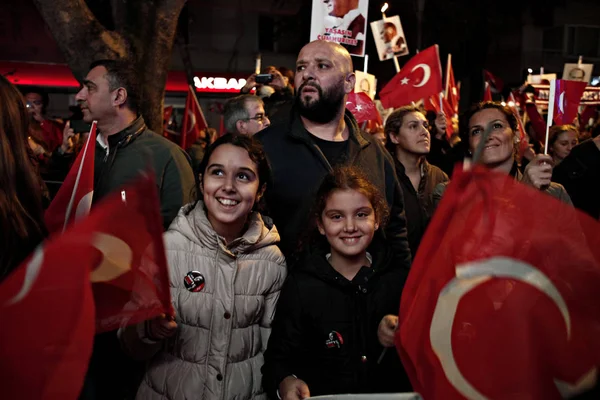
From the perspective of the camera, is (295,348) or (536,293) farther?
(295,348)

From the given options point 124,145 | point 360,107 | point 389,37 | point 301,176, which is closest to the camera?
point 301,176

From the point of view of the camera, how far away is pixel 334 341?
284 centimetres

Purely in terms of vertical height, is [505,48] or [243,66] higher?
[505,48]

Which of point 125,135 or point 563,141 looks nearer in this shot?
point 125,135

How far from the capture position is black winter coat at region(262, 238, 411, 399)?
9.25 feet

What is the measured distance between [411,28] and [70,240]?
2647 cm

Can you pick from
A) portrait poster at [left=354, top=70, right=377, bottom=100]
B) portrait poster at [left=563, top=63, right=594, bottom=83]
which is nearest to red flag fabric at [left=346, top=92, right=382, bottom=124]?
portrait poster at [left=354, top=70, right=377, bottom=100]

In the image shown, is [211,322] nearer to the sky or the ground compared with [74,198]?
nearer to the ground

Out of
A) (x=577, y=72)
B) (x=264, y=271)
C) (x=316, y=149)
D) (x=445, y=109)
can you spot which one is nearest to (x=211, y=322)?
(x=264, y=271)

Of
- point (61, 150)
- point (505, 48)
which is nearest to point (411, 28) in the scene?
point (505, 48)

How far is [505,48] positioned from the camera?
2970 centimetres

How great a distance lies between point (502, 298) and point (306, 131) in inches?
76.8

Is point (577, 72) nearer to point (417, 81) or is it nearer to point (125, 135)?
point (417, 81)

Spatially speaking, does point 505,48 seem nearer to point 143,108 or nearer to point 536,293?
point 143,108
